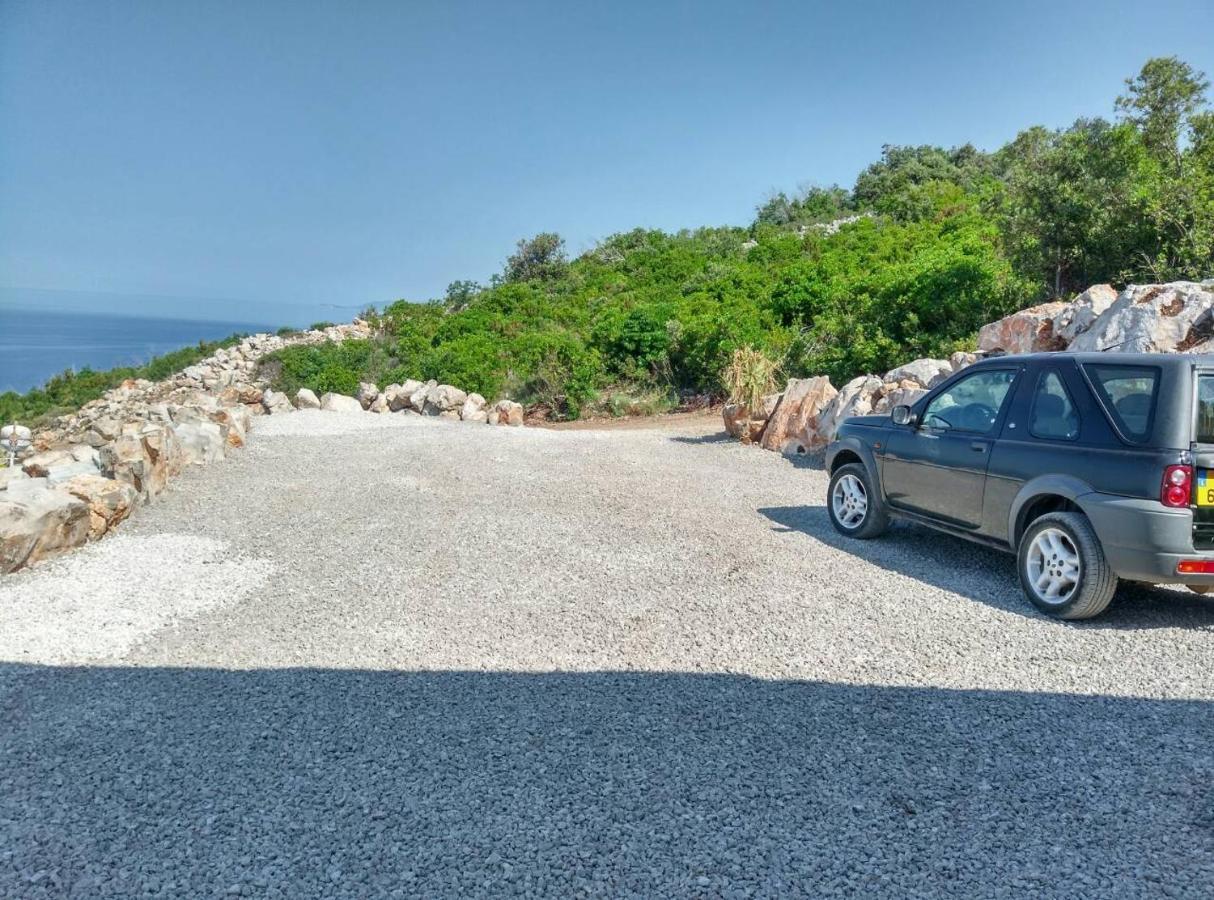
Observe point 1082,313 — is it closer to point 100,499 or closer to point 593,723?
point 593,723

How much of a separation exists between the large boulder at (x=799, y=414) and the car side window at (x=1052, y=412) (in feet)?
21.7

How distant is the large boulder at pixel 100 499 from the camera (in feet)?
24.5

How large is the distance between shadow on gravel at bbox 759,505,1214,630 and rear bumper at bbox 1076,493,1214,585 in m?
0.51

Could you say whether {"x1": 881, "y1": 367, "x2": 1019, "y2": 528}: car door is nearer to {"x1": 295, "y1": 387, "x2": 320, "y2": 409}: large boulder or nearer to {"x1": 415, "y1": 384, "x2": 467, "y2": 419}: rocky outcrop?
{"x1": 415, "y1": 384, "x2": 467, "y2": 419}: rocky outcrop

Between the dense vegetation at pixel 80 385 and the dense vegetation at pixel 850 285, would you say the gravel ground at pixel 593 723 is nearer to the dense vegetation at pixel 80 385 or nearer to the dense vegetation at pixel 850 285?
the dense vegetation at pixel 850 285

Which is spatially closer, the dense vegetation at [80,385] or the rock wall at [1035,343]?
the rock wall at [1035,343]

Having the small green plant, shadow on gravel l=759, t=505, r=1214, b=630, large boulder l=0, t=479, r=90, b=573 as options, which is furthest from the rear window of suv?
the small green plant

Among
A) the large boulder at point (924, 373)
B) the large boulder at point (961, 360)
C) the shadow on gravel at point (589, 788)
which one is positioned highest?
the large boulder at point (961, 360)

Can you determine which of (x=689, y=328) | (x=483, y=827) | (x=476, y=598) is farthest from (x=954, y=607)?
(x=689, y=328)

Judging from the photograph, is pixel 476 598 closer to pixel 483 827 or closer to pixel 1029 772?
pixel 483 827

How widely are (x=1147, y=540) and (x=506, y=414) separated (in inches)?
575

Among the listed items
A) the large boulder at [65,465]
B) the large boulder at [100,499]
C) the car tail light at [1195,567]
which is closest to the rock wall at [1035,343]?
the car tail light at [1195,567]

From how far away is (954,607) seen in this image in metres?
5.55

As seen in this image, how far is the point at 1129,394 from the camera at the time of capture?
510cm
